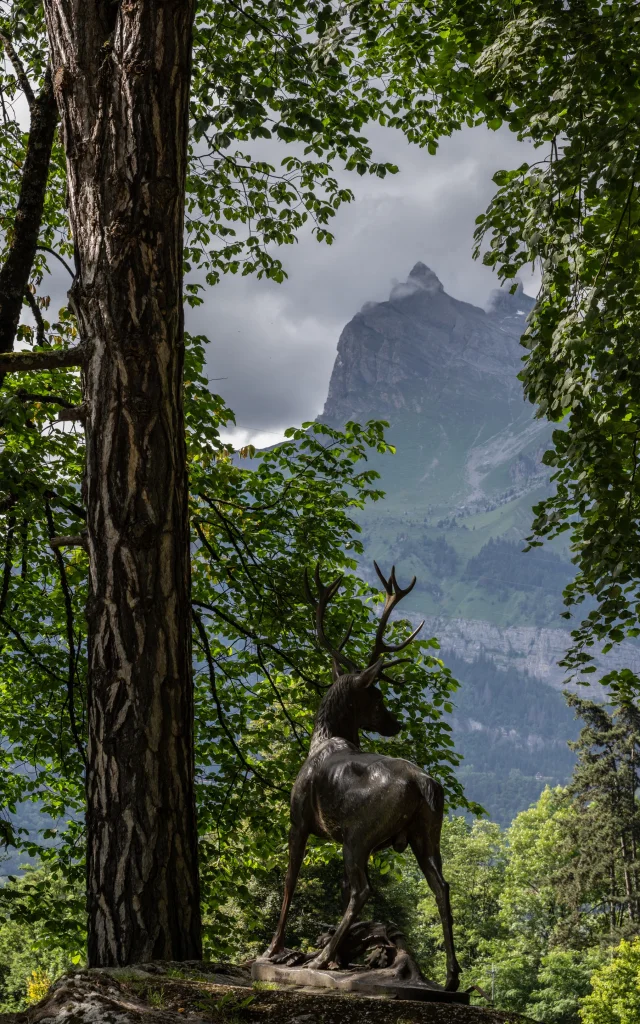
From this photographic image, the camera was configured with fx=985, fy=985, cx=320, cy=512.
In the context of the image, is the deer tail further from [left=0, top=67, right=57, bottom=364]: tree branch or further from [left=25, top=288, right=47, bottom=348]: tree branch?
[left=25, top=288, right=47, bottom=348]: tree branch

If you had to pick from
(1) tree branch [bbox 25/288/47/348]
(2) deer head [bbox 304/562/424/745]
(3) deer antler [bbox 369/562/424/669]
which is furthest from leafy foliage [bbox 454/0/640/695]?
(1) tree branch [bbox 25/288/47/348]

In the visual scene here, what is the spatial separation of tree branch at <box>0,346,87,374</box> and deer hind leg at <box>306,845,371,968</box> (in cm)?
312

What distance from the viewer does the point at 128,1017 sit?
3.61 metres

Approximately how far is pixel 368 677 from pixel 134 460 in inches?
68.4

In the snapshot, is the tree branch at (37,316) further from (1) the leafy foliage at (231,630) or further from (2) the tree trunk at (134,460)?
(2) the tree trunk at (134,460)

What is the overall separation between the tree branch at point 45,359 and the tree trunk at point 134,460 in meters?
0.15

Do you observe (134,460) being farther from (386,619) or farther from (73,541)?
(386,619)

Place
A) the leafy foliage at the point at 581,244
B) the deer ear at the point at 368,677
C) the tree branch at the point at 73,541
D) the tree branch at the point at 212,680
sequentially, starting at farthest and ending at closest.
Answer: the tree branch at the point at 212,680 < the leafy foliage at the point at 581,244 < the tree branch at the point at 73,541 < the deer ear at the point at 368,677

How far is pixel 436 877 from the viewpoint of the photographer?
14.0ft

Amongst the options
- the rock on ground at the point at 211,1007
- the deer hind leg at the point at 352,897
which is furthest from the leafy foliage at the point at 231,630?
the rock on ground at the point at 211,1007

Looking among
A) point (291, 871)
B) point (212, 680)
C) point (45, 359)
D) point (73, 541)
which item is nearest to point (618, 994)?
point (212, 680)

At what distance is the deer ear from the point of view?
504 cm

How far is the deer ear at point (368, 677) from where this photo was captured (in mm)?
5035

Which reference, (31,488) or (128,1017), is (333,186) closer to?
(31,488)
